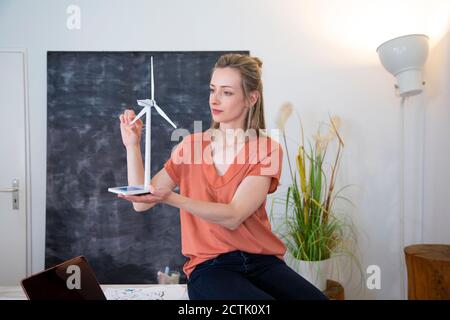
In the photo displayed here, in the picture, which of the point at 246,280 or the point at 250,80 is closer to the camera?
the point at 246,280

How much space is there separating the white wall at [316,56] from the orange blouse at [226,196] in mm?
347

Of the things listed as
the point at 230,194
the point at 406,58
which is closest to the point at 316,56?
the point at 406,58

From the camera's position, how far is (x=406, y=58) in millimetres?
1351

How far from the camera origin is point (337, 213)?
4.88 ft

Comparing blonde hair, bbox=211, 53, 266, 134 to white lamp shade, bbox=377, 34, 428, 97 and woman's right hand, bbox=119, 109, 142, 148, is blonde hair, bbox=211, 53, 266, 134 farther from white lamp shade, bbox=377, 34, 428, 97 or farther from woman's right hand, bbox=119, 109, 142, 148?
white lamp shade, bbox=377, 34, 428, 97

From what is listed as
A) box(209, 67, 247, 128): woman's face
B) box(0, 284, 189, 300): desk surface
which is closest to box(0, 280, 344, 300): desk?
box(0, 284, 189, 300): desk surface

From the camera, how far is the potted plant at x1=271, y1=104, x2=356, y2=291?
1.38 m

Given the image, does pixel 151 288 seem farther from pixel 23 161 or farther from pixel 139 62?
pixel 139 62

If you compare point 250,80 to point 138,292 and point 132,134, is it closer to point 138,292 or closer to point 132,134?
point 132,134

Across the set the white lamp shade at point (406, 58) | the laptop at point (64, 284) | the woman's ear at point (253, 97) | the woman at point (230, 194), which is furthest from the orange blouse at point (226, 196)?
the white lamp shade at point (406, 58)

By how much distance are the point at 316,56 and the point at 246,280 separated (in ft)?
3.19

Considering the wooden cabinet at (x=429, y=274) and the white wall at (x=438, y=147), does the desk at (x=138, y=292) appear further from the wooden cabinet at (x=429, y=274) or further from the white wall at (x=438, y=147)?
the white wall at (x=438, y=147)

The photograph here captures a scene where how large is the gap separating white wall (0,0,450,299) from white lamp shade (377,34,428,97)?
55 mm

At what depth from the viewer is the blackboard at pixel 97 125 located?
4.58 ft
